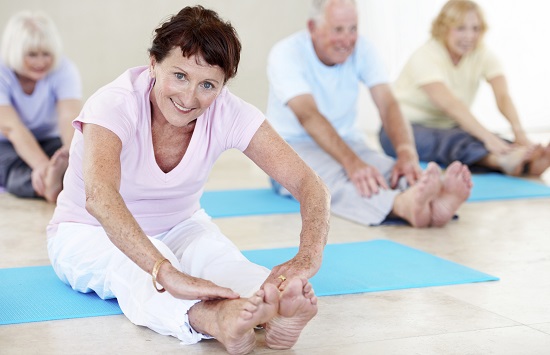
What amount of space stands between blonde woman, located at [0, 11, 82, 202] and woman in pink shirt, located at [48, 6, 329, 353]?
164cm

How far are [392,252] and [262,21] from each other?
4409mm

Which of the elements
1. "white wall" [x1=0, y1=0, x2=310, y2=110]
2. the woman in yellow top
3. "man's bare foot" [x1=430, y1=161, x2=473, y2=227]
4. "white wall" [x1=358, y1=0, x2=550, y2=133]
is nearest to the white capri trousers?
"man's bare foot" [x1=430, y1=161, x2=473, y2=227]

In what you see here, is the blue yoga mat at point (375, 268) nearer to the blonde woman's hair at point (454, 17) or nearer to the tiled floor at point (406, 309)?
the tiled floor at point (406, 309)

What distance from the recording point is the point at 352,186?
156 inches

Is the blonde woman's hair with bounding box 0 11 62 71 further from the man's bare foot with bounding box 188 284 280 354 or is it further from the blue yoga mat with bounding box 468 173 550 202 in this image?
the man's bare foot with bounding box 188 284 280 354

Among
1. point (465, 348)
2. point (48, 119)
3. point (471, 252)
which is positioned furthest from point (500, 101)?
point (465, 348)

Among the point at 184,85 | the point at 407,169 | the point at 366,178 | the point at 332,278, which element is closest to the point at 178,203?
the point at 184,85

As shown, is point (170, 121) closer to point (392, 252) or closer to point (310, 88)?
point (392, 252)

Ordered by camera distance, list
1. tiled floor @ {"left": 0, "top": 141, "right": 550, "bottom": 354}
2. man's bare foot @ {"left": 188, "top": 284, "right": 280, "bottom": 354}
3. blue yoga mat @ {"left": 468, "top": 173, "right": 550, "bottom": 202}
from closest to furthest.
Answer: man's bare foot @ {"left": 188, "top": 284, "right": 280, "bottom": 354} < tiled floor @ {"left": 0, "top": 141, "right": 550, "bottom": 354} < blue yoga mat @ {"left": 468, "top": 173, "right": 550, "bottom": 202}

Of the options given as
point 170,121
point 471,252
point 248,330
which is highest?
point 170,121

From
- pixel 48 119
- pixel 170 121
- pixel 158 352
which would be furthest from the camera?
pixel 48 119

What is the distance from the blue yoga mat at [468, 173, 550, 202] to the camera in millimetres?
4449

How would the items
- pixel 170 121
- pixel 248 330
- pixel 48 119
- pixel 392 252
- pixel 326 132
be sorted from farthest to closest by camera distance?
1. pixel 48 119
2. pixel 326 132
3. pixel 392 252
4. pixel 170 121
5. pixel 248 330

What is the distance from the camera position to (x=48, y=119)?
451cm
